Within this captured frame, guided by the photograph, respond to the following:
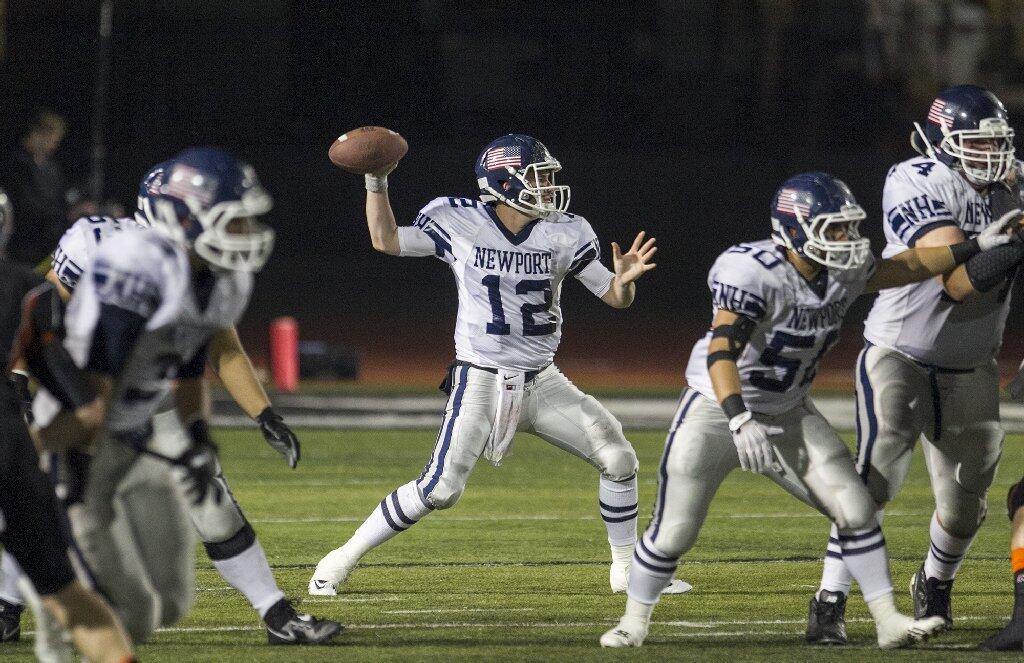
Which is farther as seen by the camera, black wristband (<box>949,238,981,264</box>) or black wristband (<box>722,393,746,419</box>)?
black wristband (<box>949,238,981,264</box>)

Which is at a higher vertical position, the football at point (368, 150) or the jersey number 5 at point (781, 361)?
the football at point (368, 150)

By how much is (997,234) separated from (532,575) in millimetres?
2167

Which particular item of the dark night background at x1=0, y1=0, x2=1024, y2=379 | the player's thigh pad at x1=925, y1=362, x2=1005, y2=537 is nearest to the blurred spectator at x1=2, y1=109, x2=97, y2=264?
the dark night background at x1=0, y1=0, x2=1024, y2=379

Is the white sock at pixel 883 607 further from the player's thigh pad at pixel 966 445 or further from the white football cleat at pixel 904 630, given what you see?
the player's thigh pad at pixel 966 445

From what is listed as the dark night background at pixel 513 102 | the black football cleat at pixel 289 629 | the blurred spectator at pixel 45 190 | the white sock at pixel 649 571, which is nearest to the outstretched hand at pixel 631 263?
the white sock at pixel 649 571

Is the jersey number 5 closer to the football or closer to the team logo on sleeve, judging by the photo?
the team logo on sleeve

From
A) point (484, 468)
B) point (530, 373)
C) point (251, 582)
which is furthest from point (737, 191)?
point (251, 582)

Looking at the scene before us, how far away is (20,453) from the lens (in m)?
A: 3.53

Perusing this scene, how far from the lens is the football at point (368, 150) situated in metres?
5.65

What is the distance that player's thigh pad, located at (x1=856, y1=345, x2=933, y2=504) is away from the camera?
4836mm

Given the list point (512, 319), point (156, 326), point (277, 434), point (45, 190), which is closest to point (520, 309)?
point (512, 319)

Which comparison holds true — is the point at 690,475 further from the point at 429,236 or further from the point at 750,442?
the point at 429,236

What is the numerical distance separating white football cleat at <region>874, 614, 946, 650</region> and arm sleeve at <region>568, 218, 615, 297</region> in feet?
5.79

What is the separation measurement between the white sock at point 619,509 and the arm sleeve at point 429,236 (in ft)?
3.20
